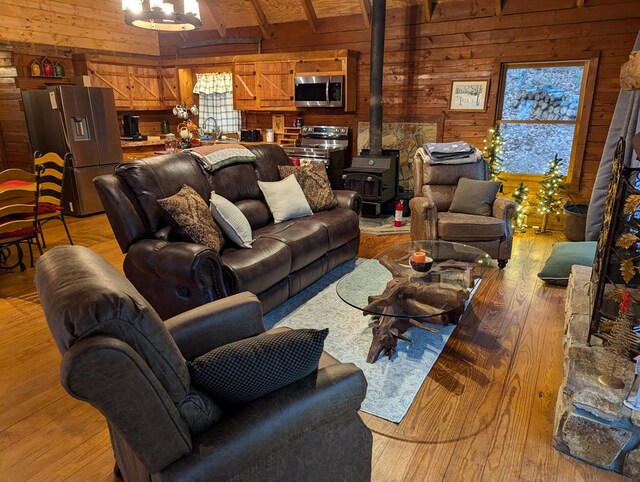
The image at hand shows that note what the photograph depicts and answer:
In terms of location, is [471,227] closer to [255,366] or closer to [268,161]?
[268,161]

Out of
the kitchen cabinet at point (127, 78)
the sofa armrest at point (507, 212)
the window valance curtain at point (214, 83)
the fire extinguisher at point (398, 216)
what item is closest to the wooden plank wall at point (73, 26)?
the kitchen cabinet at point (127, 78)

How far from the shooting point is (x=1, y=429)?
202 centimetres

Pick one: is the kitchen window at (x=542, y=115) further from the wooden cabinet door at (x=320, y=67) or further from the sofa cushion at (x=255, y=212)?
the sofa cushion at (x=255, y=212)

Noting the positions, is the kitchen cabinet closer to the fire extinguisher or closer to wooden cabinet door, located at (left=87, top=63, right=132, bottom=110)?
wooden cabinet door, located at (left=87, top=63, right=132, bottom=110)

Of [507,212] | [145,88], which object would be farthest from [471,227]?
[145,88]

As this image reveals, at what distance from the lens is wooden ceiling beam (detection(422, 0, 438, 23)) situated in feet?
17.6

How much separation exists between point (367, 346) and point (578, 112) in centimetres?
422

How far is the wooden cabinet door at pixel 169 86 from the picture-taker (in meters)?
7.79

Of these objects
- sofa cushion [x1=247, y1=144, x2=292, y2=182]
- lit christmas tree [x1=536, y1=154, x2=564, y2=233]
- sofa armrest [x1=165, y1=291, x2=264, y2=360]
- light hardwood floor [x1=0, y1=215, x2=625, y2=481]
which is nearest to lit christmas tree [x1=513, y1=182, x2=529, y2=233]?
lit christmas tree [x1=536, y1=154, x2=564, y2=233]

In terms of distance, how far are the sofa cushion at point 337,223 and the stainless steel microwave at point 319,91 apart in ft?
9.15

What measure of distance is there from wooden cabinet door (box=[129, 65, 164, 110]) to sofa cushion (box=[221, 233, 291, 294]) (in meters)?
5.85

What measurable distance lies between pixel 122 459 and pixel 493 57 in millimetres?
5621

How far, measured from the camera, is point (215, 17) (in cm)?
696

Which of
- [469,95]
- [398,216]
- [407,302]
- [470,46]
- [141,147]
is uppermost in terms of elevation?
[470,46]
